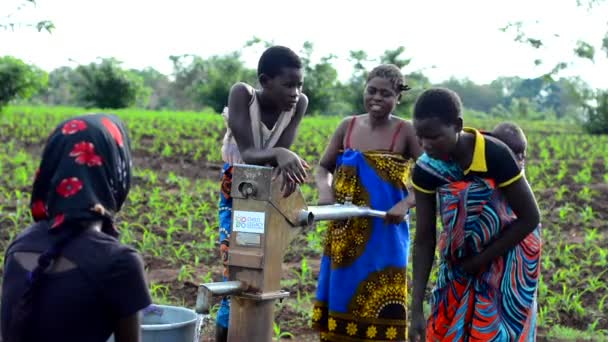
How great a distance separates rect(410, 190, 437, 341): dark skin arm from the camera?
301 centimetres

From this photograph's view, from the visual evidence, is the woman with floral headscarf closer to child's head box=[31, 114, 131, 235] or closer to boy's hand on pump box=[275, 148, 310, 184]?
child's head box=[31, 114, 131, 235]

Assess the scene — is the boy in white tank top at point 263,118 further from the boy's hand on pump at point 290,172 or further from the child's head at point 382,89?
the child's head at point 382,89

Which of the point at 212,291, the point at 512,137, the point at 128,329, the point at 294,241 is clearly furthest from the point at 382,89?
the point at 294,241

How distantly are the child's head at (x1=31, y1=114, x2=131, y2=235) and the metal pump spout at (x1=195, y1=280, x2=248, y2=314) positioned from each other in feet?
2.56

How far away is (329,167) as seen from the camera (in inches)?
153

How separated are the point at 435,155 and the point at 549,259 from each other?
4.36m

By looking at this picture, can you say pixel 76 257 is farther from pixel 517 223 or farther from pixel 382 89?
pixel 382 89

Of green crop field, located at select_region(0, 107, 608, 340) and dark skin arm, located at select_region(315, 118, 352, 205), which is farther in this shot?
green crop field, located at select_region(0, 107, 608, 340)

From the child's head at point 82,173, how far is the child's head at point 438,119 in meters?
1.09

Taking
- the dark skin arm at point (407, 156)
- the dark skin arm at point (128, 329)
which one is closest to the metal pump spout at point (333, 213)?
the dark skin arm at point (407, 156)

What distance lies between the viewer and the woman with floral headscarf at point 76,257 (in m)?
1.97

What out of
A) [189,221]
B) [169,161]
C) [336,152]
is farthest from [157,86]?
[336,152]

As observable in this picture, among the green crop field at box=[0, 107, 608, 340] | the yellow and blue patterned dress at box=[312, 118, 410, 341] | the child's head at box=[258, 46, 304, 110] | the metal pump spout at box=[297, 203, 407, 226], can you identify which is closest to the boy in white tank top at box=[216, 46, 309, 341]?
the child's head at box=[258, 46, 304, 110]

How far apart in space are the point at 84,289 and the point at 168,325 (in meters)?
1.20
